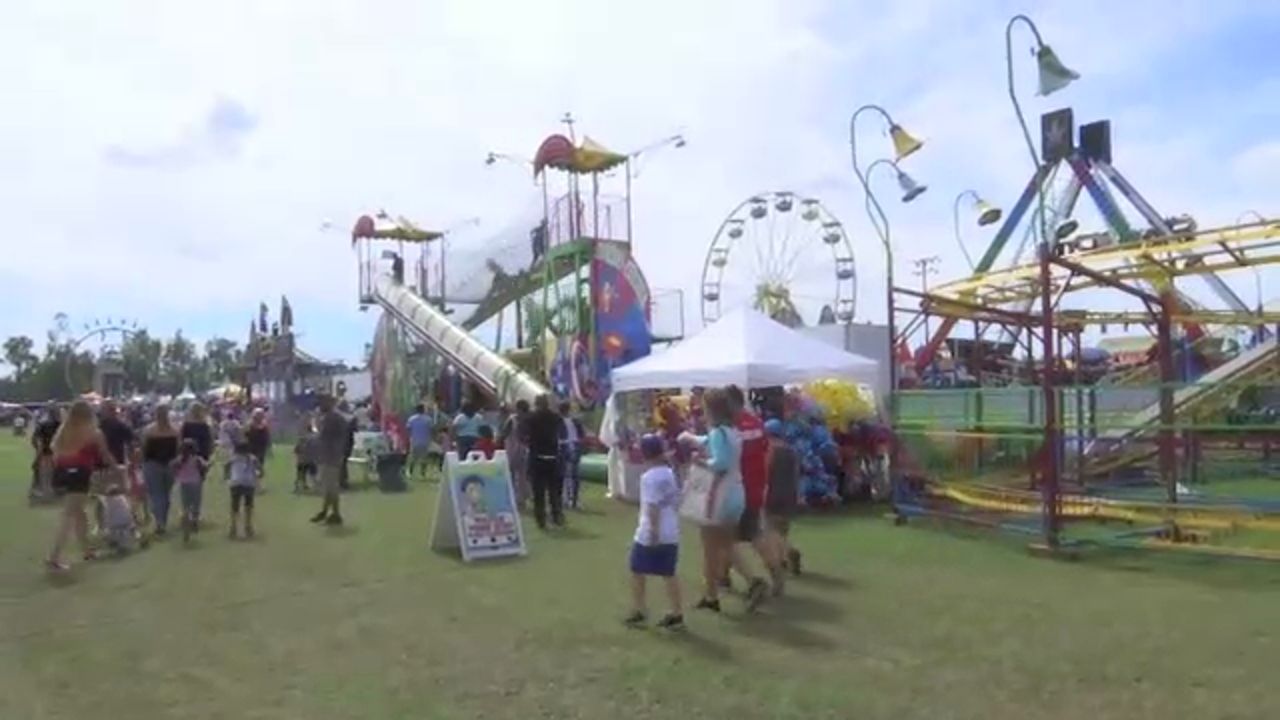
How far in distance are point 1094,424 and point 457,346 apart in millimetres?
22751

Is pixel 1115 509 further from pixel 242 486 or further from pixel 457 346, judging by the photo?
pixel 457 346

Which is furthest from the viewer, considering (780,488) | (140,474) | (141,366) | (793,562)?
(141,366)

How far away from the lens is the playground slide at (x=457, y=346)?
29.9 m

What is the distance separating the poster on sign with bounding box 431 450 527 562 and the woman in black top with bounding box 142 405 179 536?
10.7 ft

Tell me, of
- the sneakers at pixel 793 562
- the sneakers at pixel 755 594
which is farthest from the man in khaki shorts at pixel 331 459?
the sneakers at pixel 755 594

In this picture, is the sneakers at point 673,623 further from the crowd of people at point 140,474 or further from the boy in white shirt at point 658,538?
the crowd of people at point 140,474

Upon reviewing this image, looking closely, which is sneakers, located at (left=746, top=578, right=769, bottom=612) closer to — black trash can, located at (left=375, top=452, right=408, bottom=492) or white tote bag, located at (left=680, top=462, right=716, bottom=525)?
white tote bag, located at (left=680, top=462, right=716, bottom=525)

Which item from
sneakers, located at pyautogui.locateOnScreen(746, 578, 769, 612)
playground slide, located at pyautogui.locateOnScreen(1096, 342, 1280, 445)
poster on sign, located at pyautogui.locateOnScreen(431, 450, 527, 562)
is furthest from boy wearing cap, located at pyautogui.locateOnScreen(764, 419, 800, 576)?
playground slide, located at pyautogui.locateOnScreen(1096, 342, 1280, 445)

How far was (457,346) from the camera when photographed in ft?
112

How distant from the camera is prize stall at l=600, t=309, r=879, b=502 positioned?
55.7ft

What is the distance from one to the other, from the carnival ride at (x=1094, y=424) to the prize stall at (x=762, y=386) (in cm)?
135

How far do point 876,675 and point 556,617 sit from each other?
8.98 ft

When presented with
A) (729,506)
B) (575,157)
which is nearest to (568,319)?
(575,157)

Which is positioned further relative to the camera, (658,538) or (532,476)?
(532,476)
